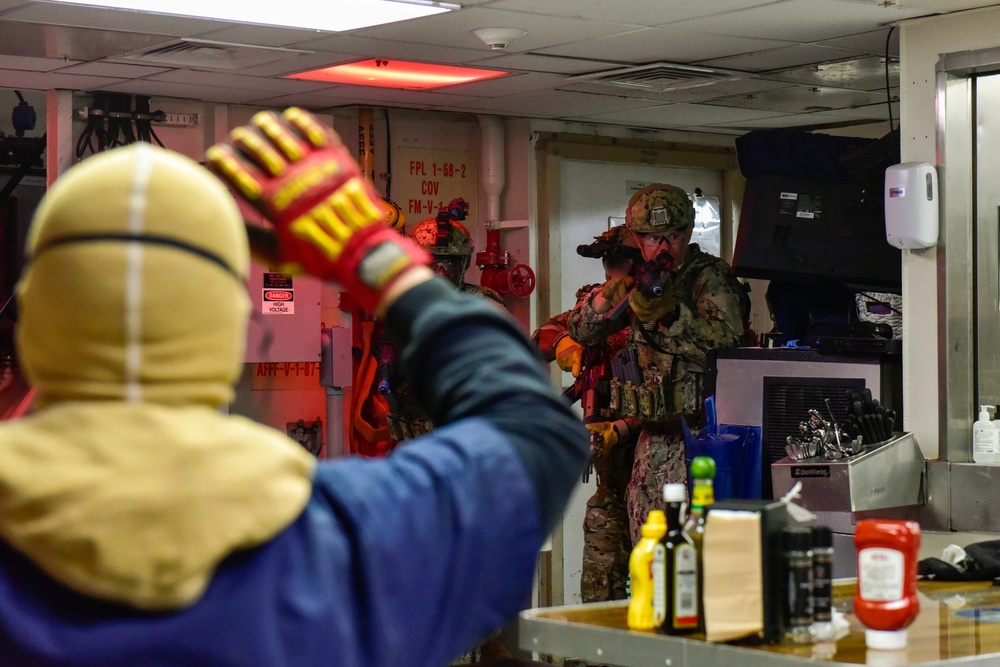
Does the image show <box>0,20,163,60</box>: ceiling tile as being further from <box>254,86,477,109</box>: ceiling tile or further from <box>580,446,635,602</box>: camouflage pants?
<box>580,446,635,602</box>: camouflage pants

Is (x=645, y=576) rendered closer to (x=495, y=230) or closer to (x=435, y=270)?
(x=435, y=270)

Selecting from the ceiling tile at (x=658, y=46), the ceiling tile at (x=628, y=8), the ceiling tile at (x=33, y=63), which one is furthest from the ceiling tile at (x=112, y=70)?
the ceiling tile at (x=628, y=8)

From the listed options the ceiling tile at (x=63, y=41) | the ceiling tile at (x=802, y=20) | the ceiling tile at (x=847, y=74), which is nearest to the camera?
the ceiling tile at (x=802, y=20)

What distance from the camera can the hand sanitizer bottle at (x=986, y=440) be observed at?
465 cm

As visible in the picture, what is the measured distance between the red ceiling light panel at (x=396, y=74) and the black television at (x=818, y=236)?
136 centimetres

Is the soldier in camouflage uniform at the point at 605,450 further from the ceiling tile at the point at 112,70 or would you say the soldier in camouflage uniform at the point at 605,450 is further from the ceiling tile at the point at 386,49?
the ceiling tile at the point at 112,70

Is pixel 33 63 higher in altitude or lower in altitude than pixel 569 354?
higher

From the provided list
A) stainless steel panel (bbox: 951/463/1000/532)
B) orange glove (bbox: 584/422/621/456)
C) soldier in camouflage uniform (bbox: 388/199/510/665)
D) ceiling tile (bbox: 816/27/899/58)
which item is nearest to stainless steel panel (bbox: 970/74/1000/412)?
stainless steel panel (bbox: 951/463/1000/532)

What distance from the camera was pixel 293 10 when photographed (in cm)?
474

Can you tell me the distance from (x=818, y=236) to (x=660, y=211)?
878 millimetres

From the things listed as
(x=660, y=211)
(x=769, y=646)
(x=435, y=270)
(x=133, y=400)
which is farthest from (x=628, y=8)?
(x=133, y=400)

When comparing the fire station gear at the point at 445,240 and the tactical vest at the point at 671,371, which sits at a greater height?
the fire station gear at the point at 445,240

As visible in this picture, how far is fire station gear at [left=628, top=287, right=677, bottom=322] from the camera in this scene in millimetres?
6117

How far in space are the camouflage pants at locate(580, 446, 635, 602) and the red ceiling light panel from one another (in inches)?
81.3
